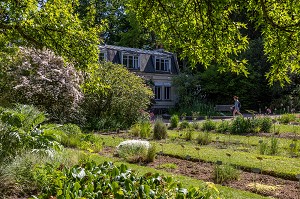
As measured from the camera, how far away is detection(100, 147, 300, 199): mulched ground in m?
5.43

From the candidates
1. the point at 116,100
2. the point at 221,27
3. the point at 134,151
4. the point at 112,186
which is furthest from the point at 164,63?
the point at 112,186

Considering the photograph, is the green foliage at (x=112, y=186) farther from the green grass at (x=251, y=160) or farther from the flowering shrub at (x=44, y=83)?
the flowering shrub at (x=44, y=83)

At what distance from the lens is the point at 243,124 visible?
14438 mm

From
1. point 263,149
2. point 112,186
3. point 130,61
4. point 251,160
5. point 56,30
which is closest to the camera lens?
point 112,186

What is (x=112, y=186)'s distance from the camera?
9.55 feet

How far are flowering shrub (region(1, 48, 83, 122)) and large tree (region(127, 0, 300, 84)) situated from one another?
870 cm

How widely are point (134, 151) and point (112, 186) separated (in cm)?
507

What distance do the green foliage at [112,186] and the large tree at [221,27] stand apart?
2403mm

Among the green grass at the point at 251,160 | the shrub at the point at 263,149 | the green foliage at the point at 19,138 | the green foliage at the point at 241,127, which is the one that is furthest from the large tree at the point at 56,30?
the green foliage at the point at 241,127

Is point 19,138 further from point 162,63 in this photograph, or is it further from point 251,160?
point 162,63

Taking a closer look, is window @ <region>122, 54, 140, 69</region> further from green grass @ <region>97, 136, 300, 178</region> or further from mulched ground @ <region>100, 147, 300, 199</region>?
mulched ground @ <region>100, 147, 300, 199</region>

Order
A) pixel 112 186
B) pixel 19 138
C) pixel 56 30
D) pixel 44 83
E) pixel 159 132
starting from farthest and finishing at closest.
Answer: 1. pixel 44 83
2. pixel 159 132
3. pixel 56 30
4. pixel 19 138
5. pixel 112 186

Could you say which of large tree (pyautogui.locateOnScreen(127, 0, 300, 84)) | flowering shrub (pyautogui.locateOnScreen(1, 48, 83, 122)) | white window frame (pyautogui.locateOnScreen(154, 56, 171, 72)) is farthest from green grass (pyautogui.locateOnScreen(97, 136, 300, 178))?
white window frame (pyautogui.locateOnScreen(154, 56, 171, 72))

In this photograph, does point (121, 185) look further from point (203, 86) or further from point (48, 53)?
point (203, 86)
